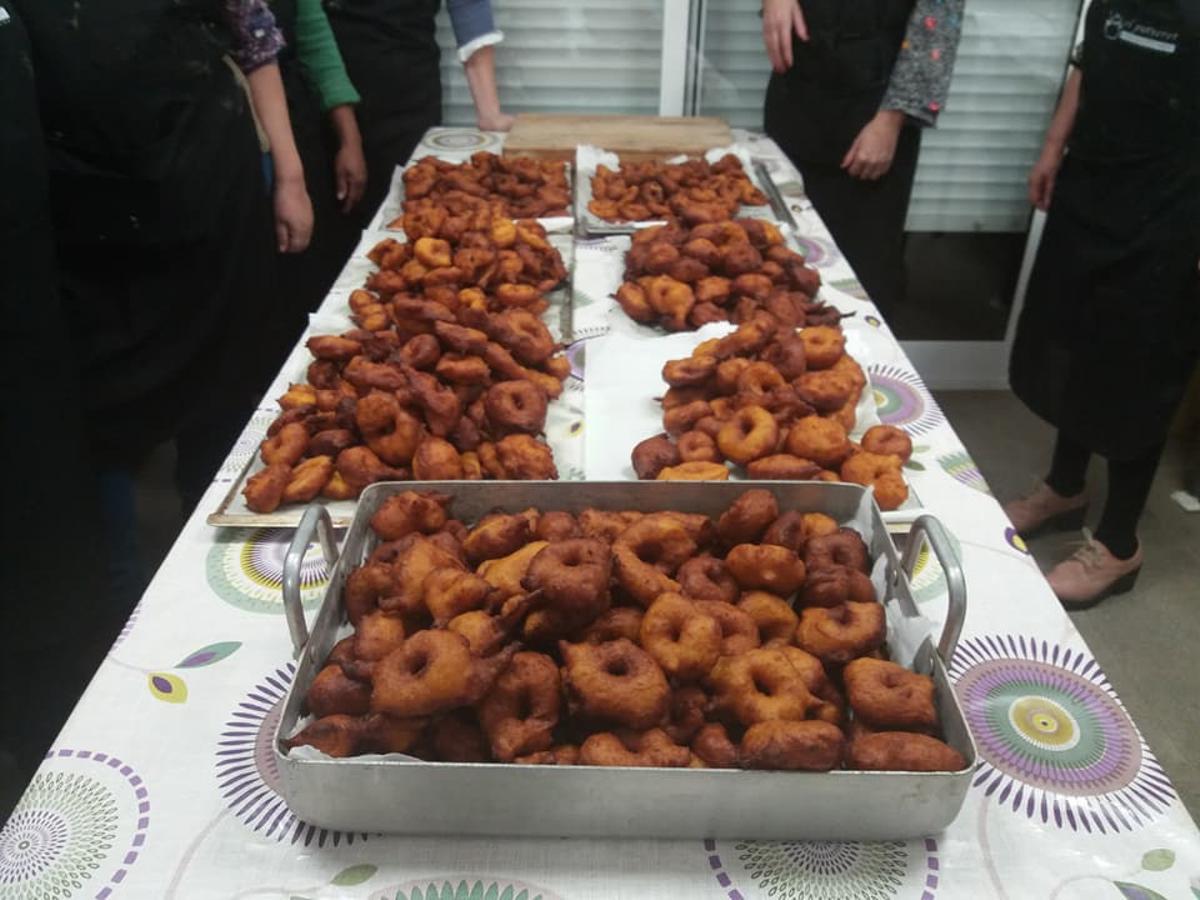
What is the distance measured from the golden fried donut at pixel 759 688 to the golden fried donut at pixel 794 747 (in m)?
0.04

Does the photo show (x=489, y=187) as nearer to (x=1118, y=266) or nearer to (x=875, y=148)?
(x=875, y=148)

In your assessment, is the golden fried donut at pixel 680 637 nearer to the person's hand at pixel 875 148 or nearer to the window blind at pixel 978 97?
the person's hand at pixel 875 148

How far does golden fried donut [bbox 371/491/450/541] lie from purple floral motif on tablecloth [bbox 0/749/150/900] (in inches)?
12.4

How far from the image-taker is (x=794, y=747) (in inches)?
27.8

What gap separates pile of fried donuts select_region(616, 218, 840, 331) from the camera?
5.27 feet

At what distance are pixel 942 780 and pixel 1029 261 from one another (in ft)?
10.9

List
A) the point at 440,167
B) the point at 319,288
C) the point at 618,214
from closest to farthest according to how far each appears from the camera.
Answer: the point at 618,214, the point at 440,167, the point at 319,288

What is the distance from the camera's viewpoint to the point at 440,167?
2.33 metres

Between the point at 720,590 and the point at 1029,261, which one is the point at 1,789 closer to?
the point at 720,590

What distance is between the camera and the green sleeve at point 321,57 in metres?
2.45

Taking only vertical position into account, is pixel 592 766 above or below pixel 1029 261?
above

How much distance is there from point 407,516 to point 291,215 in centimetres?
147

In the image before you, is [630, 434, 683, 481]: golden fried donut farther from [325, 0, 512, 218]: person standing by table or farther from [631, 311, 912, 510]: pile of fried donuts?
[325, 0, 512, 218]: person standing by table

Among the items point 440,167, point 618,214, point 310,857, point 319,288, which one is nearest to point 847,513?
point 310,857
